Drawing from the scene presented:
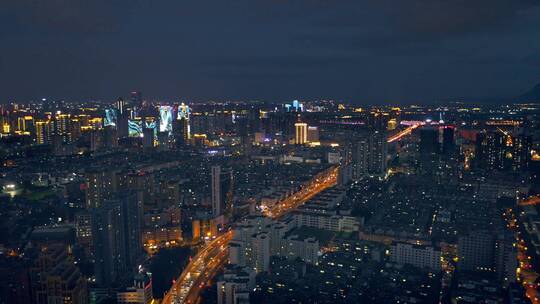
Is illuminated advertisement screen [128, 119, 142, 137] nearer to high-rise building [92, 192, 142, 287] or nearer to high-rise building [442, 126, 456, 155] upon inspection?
high-rise building [442, 126, 456, 155]

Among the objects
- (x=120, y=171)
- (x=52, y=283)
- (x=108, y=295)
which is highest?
(x=120, y=171)

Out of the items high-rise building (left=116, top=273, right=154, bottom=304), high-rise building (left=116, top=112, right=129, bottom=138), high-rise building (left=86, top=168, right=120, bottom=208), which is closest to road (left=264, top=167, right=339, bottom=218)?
high-rise building (left=86, top=168, right=120, bottom=208)

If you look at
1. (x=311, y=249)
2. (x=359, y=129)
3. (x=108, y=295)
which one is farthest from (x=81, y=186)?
(x=359, y=129)

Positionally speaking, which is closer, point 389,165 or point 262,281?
point 262,281

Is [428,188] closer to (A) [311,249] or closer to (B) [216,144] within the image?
(A) [311,249]

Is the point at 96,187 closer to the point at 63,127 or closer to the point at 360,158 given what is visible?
the point at 360,158

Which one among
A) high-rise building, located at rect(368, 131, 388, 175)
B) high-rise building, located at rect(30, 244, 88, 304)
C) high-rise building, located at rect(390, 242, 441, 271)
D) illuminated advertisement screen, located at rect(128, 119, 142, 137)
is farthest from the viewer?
illuminated advertisement screen, located at rect(128, 119, 142, 137)
